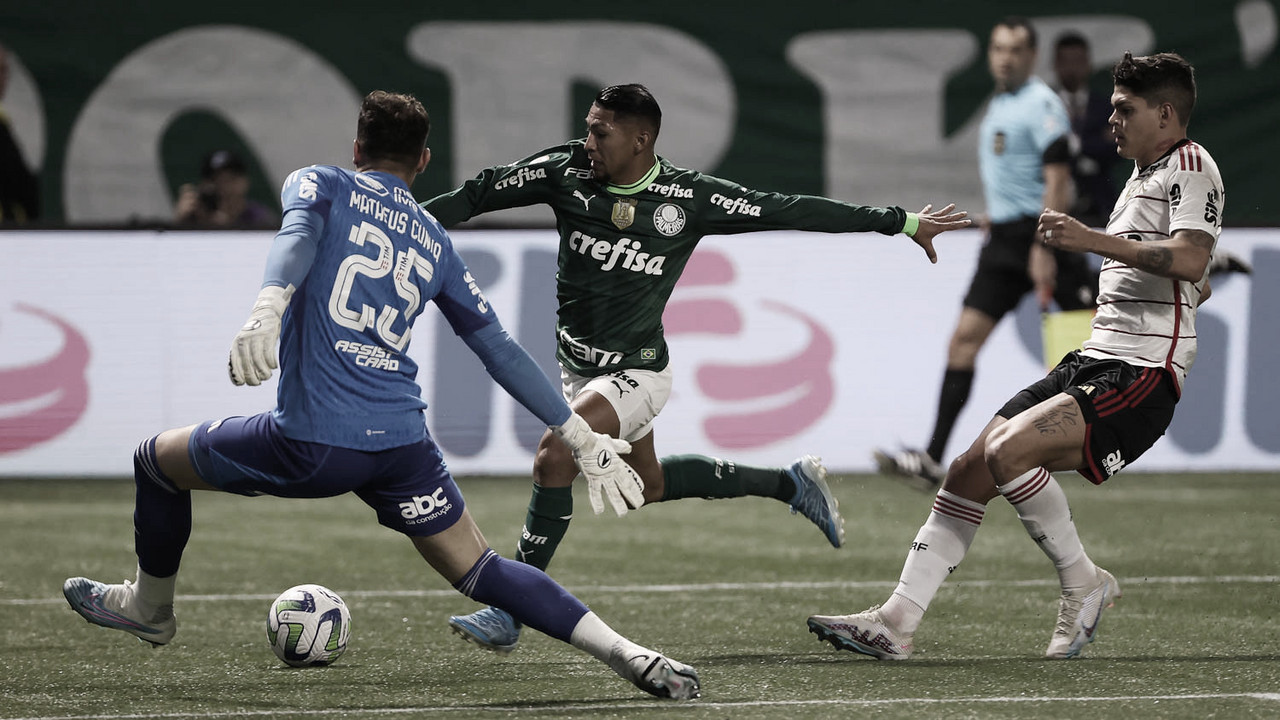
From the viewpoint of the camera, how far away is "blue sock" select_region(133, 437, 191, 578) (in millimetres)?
5227

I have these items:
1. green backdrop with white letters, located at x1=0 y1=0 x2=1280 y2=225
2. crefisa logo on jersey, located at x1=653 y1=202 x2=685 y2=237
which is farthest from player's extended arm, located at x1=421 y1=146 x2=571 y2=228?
green backdrop with white letters, located at x1=0 y1=0 x2=1280 y2=225

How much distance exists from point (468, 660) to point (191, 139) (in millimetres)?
9121

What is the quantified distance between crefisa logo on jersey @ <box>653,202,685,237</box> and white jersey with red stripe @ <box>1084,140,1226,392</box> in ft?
5.01

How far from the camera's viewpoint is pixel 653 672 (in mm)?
4781

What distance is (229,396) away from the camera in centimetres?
1127

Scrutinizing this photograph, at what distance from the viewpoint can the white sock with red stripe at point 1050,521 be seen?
18.9 ft

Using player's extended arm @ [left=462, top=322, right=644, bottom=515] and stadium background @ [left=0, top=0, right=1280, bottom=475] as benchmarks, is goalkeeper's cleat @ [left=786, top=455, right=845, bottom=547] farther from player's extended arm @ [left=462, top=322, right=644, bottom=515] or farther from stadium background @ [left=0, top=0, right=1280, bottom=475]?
stadium background @ [left=0, top=0, right=1280, bottom=475]

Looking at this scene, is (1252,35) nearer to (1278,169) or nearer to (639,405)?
(1278,169)

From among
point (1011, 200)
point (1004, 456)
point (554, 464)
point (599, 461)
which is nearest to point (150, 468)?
A: point (599, 461)

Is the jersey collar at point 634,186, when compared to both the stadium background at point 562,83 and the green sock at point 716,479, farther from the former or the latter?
the stadium background at point 562,83

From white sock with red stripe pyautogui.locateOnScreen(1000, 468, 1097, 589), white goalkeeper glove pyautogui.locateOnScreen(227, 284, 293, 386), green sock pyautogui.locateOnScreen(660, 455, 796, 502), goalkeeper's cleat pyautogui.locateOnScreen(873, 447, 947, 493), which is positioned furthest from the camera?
goalkeeper's cleat pyautogui.locateOnScreen(873, 447, 947, 493)

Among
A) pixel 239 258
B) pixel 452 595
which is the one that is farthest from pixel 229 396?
pixel 452 595

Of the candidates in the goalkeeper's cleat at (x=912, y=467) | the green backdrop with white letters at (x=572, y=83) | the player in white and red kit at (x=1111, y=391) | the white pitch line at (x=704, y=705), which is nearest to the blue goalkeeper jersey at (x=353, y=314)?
the white pitch line at (x=704, y=705)

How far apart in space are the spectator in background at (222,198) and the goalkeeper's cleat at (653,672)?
780cm
